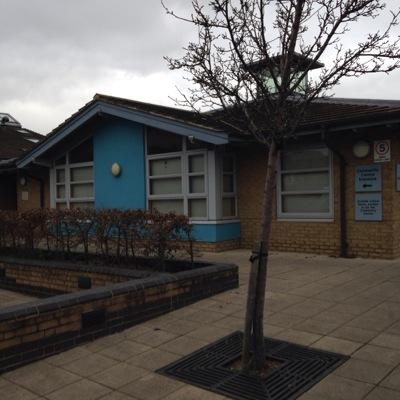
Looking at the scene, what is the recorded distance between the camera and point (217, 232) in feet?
37.1

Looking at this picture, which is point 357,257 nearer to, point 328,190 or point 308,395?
point 328,190

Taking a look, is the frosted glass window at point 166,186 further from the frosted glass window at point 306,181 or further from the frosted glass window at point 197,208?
the frosted glass window at point 306,181

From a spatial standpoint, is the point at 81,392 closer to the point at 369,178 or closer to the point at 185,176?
the point at 369,178

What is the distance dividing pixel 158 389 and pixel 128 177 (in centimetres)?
946

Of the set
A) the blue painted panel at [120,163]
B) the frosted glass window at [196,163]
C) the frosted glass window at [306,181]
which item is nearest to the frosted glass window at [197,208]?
the frosted glass window at [196,163]

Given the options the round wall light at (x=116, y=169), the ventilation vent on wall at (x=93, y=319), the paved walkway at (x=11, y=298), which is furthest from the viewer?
the round wall light at (x=116, y=169)

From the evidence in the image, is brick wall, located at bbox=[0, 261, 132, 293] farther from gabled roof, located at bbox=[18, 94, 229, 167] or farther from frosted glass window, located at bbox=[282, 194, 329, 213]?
frosted glass window, located at bbox=[282, 194, 329, 213]

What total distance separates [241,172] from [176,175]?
159 cm

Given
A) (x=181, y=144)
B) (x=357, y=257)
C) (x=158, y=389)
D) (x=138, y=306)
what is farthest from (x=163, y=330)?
(x=181, y=144)

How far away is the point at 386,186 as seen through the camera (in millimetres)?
9555

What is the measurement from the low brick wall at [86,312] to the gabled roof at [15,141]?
14.4m

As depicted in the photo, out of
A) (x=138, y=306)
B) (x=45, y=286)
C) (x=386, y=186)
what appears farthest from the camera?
(x=386, y=186)

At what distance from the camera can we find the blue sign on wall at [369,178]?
9.62 metres

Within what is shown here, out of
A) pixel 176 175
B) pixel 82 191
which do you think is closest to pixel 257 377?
pixel 176 175
